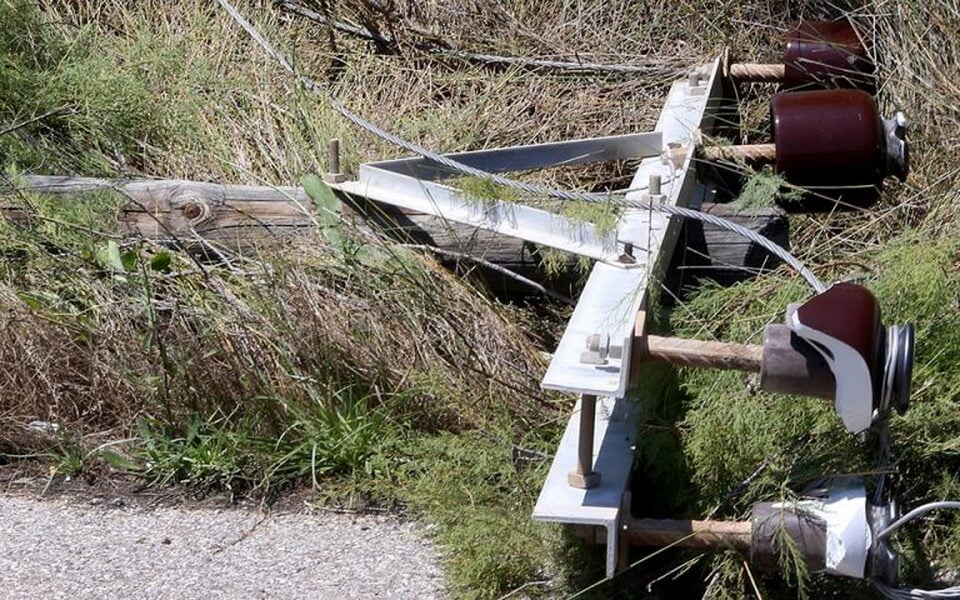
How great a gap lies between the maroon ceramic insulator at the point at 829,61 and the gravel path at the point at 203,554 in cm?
270

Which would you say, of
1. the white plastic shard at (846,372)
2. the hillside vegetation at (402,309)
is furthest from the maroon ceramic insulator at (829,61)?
the white plastic shard at (846,372)

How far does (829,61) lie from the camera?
5207 millimetres

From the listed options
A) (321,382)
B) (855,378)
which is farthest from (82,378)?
(855,378)

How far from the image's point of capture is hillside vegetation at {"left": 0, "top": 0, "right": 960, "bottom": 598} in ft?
10.1

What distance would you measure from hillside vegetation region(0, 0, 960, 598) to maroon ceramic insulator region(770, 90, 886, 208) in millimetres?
172

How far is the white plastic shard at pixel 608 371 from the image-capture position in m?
2.74

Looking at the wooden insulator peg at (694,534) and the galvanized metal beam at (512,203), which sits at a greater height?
the galvanized metal beam at (512,203)

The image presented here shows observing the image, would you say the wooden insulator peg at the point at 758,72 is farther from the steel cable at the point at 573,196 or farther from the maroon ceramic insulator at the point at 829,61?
the steel cable at the point at 573,196

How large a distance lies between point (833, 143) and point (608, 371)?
69.4 inches

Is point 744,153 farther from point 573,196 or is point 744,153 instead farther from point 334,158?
point 334,158

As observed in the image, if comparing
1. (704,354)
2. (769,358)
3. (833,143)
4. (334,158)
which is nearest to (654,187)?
(833,143)

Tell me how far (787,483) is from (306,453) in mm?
1405

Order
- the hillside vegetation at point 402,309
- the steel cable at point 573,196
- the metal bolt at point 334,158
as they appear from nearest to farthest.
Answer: the hillside vegetation at point 402,309 → the steel cable at point 573,196 → the metal bolt at point 334,158

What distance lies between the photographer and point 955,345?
10.3 feet
